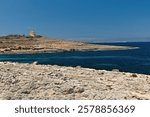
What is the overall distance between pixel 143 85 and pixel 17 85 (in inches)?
248

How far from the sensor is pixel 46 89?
14141 mm

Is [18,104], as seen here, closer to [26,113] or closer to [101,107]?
[26,113]

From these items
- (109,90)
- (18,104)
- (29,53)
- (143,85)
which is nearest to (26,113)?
(18,104)

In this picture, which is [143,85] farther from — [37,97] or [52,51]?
[52,51]

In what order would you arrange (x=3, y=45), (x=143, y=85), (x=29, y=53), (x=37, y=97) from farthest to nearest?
(x=3, y=45) < (x=29, y=53) < (x=143, y=85) < (x=37, y=97)

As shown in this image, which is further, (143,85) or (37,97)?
(143,85)

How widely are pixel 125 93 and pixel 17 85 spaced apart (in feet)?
13.0

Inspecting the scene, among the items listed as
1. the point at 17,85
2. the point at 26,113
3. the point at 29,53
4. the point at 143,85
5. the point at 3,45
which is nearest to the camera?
the point at 26,113

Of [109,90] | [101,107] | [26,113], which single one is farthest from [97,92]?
[26,113]

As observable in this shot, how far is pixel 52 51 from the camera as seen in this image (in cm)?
18238

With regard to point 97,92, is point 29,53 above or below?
below

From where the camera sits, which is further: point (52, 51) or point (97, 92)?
point (52, 51)

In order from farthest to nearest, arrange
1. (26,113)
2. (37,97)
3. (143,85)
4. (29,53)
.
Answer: (29,53)
(143,85)
(37,97)
(26,113)

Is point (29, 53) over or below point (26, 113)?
below
